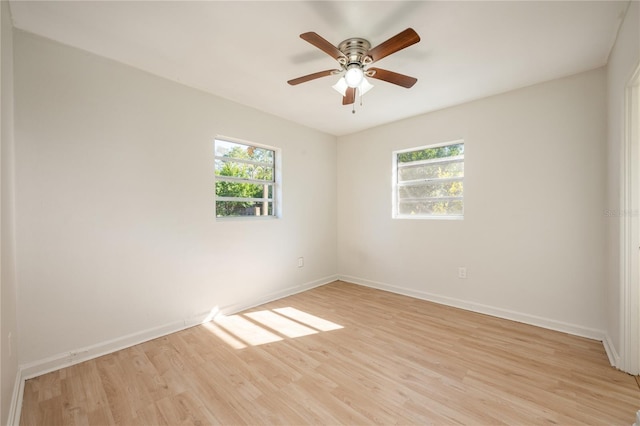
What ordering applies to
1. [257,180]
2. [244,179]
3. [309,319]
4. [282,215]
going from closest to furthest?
1. [309,319]
2. [244,179]
3. [257,180]
4. [282,215]

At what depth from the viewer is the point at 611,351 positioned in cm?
217

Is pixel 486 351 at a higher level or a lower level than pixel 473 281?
lower

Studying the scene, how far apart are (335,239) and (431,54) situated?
3.14 m

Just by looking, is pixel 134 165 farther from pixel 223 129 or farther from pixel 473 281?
pixel 473 281

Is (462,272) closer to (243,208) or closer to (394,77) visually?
(394,77)

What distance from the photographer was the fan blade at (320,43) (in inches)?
62.9

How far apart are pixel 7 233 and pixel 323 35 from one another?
8.16 feet

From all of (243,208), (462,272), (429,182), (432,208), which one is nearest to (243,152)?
(243,208)

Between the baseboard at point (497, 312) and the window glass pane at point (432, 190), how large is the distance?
135 centimetres

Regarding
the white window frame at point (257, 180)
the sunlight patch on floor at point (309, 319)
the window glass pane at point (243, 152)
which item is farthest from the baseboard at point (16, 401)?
the window glass pane at point (243, 152)

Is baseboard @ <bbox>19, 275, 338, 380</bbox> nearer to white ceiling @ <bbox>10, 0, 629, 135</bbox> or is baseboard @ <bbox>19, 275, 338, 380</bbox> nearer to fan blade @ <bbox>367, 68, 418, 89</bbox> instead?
white ceiling @ <bbox>10, 0, 629, 135</bbox>

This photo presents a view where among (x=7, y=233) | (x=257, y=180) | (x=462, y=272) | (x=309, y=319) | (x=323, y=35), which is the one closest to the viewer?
(x=7, y=233)

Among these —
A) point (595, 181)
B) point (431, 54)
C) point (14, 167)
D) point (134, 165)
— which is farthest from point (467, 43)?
point (14, 167)

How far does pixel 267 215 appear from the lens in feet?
12.3
